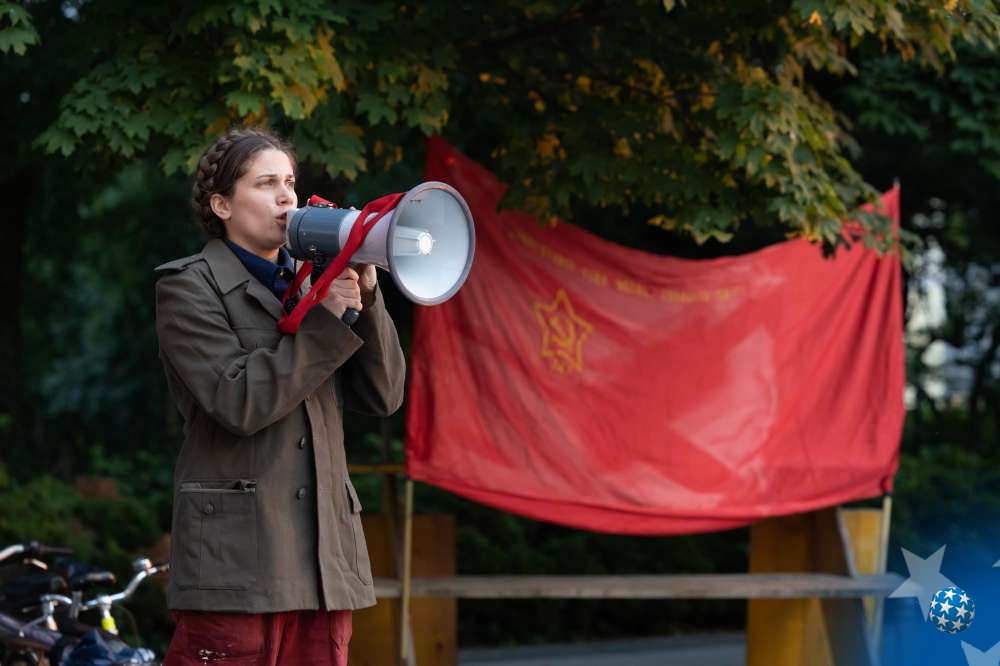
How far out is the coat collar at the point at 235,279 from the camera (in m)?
3.41

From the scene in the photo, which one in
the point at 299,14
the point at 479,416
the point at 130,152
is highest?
the point at 299,14

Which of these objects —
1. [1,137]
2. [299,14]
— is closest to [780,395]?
[299,14]

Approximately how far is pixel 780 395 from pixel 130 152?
3500 millimetres

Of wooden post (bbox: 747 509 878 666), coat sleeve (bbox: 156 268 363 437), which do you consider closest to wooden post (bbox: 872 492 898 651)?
wooden post (bbox: 747 509 878 666)

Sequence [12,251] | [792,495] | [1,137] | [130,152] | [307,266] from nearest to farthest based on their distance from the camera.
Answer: [307,266] → [130,152] → [792,495] → [1,137] → [12,251]

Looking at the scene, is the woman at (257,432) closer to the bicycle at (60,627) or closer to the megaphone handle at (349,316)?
the megaphone handle at (349,316)

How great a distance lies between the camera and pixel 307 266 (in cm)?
332

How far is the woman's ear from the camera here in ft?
11.5

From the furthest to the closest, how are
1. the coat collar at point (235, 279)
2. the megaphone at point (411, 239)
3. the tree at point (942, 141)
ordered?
the tree at point (942, 141)
the coat collar at point (235, 279)
the megaphone at point (411, 239)

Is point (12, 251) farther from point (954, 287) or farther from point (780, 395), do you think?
point (954, 287)

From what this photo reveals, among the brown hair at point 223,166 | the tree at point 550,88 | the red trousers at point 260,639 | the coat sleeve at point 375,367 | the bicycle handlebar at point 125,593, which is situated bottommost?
the bicycle handlebar at point 125,593

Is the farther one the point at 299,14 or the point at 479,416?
the point at 479,416

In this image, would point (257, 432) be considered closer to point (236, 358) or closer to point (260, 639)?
point (236, 358)

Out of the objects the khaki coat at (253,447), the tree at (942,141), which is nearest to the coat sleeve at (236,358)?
the khaki coat at (253,447)
